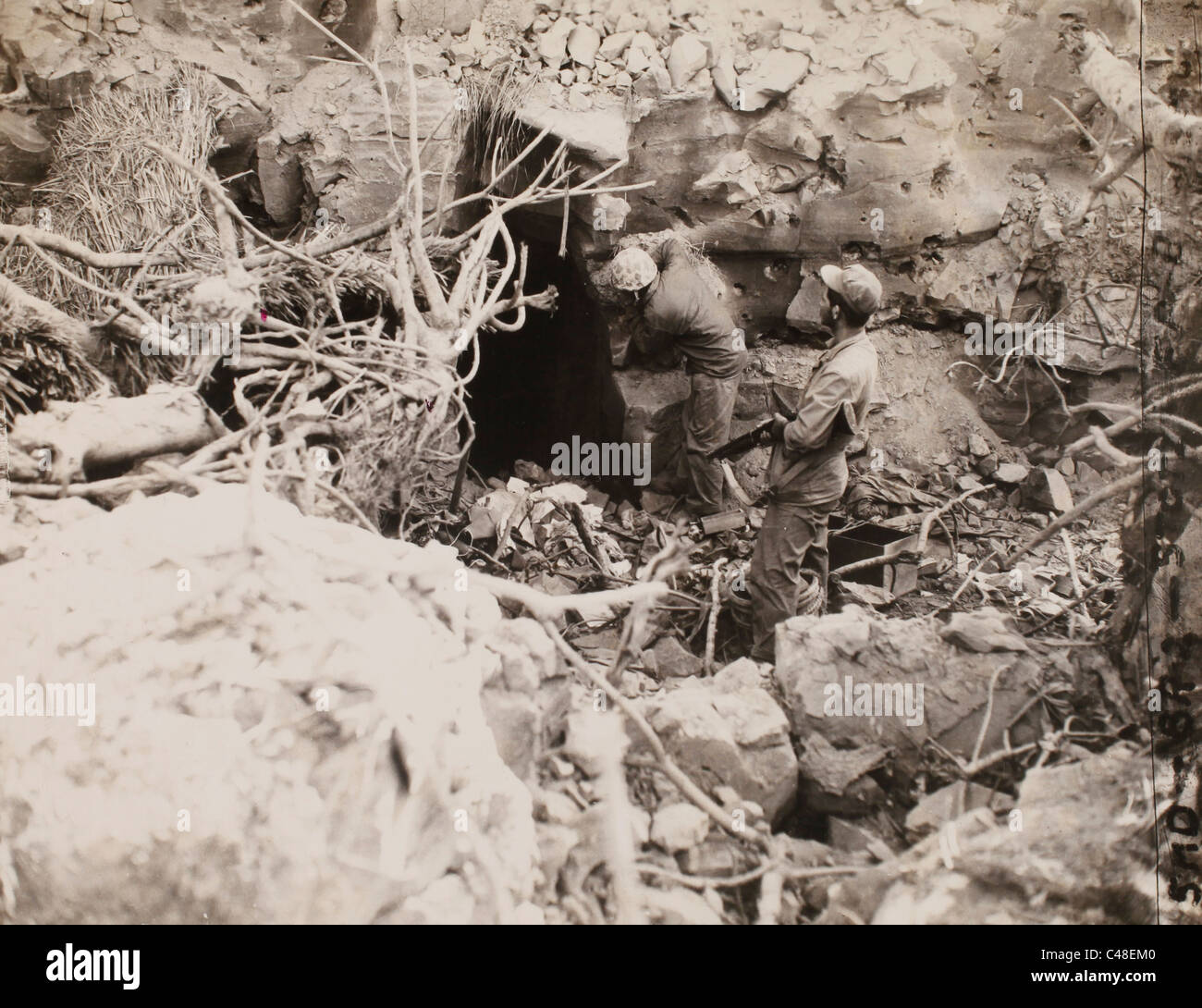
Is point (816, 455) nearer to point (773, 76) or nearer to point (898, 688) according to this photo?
point (898, 688)

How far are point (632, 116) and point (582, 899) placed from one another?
354 centimetres

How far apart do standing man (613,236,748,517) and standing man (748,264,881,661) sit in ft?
2.50

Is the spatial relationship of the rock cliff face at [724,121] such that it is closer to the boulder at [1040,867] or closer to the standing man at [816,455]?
the standing man at [816,455]

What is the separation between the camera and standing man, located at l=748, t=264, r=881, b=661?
3.62 metres

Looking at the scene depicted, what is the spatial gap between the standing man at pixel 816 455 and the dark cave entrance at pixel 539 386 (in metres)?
1.63

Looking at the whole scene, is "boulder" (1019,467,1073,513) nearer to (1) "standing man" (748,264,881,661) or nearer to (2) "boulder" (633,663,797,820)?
(1) "standing man" (748,264,881,661)

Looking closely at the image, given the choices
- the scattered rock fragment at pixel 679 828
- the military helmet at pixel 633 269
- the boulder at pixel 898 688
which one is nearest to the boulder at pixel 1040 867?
the boulder at pixel 898 688

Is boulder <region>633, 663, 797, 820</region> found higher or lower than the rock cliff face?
lower

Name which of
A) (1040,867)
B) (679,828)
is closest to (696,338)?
(679,828)

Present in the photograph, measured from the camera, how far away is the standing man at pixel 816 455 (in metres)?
3.62

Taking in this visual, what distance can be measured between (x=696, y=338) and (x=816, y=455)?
1.10 meters

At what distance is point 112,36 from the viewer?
403 centimetres

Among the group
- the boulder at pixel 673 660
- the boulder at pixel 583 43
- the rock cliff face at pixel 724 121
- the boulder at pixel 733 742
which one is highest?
the boulder at pixel 583 43

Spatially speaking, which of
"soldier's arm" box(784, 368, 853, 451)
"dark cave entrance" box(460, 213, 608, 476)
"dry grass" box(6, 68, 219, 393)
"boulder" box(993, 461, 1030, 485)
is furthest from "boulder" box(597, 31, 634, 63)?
"boulder" box(993, 461, 1030, 485)
